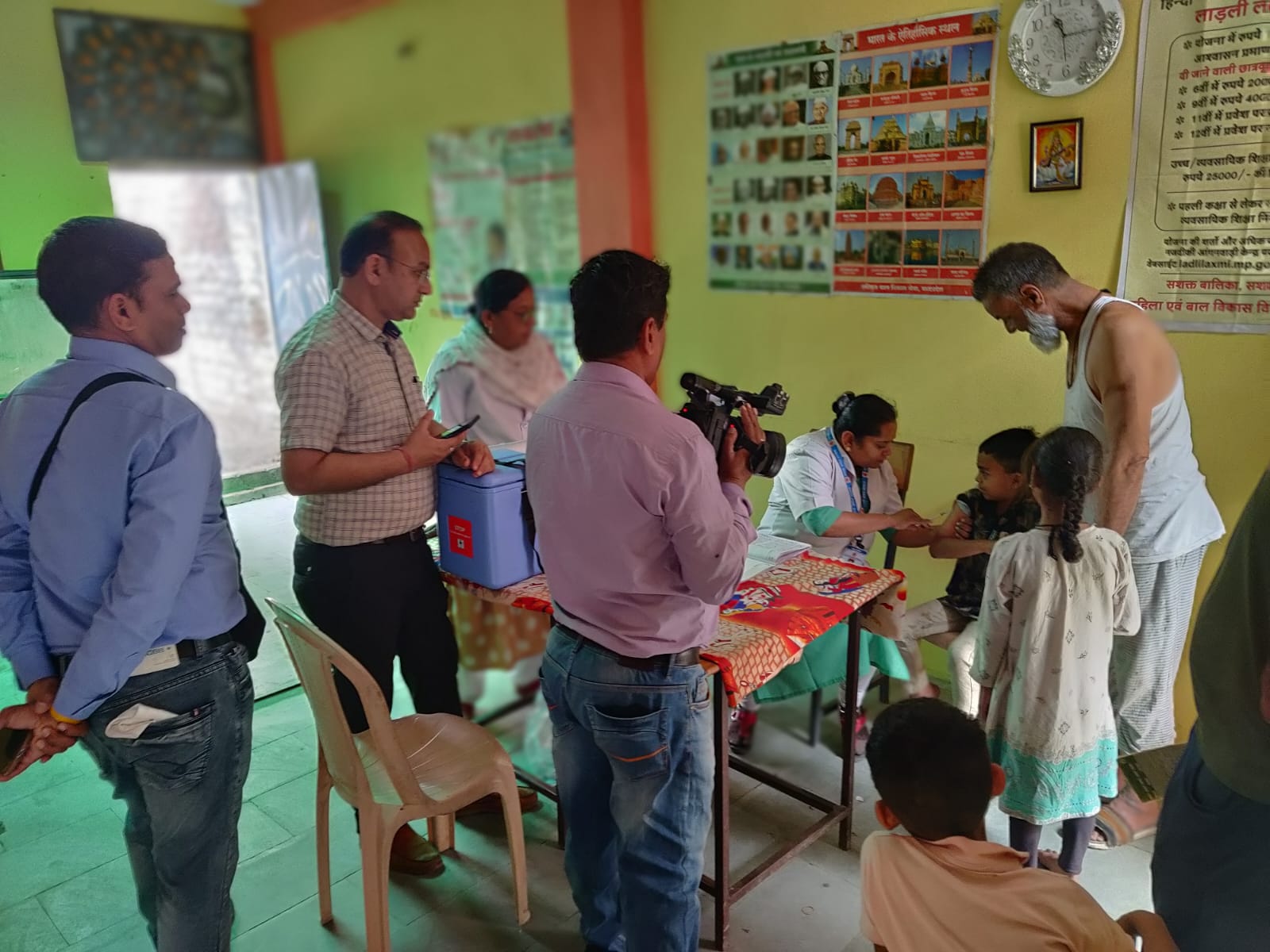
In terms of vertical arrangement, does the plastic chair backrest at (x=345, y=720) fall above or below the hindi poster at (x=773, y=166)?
below

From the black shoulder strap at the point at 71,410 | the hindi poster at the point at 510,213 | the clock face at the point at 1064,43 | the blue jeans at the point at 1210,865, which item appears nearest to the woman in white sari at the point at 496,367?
the hindi poster at the point at 510,213

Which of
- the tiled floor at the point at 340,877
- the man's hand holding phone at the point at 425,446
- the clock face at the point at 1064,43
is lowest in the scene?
the tiled floor at the point at 340,877

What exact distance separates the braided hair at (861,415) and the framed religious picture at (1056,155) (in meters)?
0.60

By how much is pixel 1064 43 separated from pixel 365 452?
5.89ft

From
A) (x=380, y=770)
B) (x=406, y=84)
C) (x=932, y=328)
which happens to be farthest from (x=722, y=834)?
(x=406, y=84)

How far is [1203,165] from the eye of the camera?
5.96 feet

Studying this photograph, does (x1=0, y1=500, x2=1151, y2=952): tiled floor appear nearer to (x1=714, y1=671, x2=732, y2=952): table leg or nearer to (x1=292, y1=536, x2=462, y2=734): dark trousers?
(x1=714, y1=671, x2=732, y2=952): table leg

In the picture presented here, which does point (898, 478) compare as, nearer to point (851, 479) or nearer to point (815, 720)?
point (851, 479)

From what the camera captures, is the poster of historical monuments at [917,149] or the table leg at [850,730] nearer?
the poster of historical monuments at [917,149]

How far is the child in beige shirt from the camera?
107 centimetres

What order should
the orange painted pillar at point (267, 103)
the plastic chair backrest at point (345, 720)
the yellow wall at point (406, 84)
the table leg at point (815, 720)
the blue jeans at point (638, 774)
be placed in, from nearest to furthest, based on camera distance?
the blue jeans at point (638, 774), the plastic chair backrest at point (345, 720), the table leg at point (815, 720), the yellow wall at point (406, 84), the orange painted pillar at point (267, 103)

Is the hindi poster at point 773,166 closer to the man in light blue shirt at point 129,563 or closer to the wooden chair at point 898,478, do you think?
the wooden chair at point 898,478

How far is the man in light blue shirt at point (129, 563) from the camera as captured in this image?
53.7 inches

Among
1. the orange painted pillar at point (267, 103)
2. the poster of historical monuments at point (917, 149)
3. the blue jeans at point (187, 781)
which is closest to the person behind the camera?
the blue jeans at point (187, 781)
